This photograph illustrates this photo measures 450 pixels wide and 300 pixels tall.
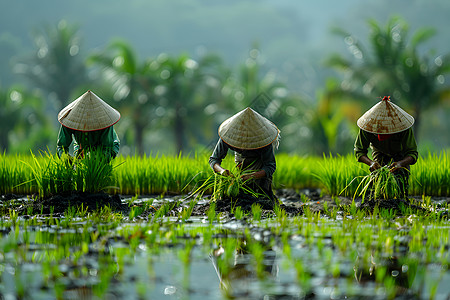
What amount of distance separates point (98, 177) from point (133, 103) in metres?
22.0

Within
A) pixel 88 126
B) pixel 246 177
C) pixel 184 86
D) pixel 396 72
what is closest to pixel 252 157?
pixel 246 177

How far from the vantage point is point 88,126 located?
6.04 metres

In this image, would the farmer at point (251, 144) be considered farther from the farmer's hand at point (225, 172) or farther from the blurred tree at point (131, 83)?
the blurred tree at point (131, 83)

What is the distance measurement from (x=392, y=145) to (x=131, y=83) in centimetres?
2214

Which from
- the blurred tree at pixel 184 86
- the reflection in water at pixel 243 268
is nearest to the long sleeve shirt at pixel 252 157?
the reflection in water at pixel 243 268

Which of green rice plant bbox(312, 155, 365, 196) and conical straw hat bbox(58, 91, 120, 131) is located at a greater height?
conical straw hat bbox(58, 91, 120, 131)

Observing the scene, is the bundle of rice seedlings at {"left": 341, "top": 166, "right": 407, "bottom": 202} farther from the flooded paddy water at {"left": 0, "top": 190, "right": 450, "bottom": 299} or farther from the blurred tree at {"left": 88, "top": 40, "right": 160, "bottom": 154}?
the blurred tree at {"left": 88, "top": 40, "right": 160, "bottom": 154}

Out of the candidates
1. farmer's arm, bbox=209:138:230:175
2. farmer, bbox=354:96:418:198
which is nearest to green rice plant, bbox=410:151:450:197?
farmer, bbox=354:96:418:198

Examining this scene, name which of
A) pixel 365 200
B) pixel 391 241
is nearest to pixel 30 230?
pixel 391 241

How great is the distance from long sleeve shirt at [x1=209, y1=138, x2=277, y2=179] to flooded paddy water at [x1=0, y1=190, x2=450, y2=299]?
44 cm

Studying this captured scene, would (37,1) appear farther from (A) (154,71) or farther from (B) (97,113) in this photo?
(B) (97,113)

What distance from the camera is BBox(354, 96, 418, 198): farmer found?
19.0 ft

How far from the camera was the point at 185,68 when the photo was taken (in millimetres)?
28234

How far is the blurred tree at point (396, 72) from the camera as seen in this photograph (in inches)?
908
